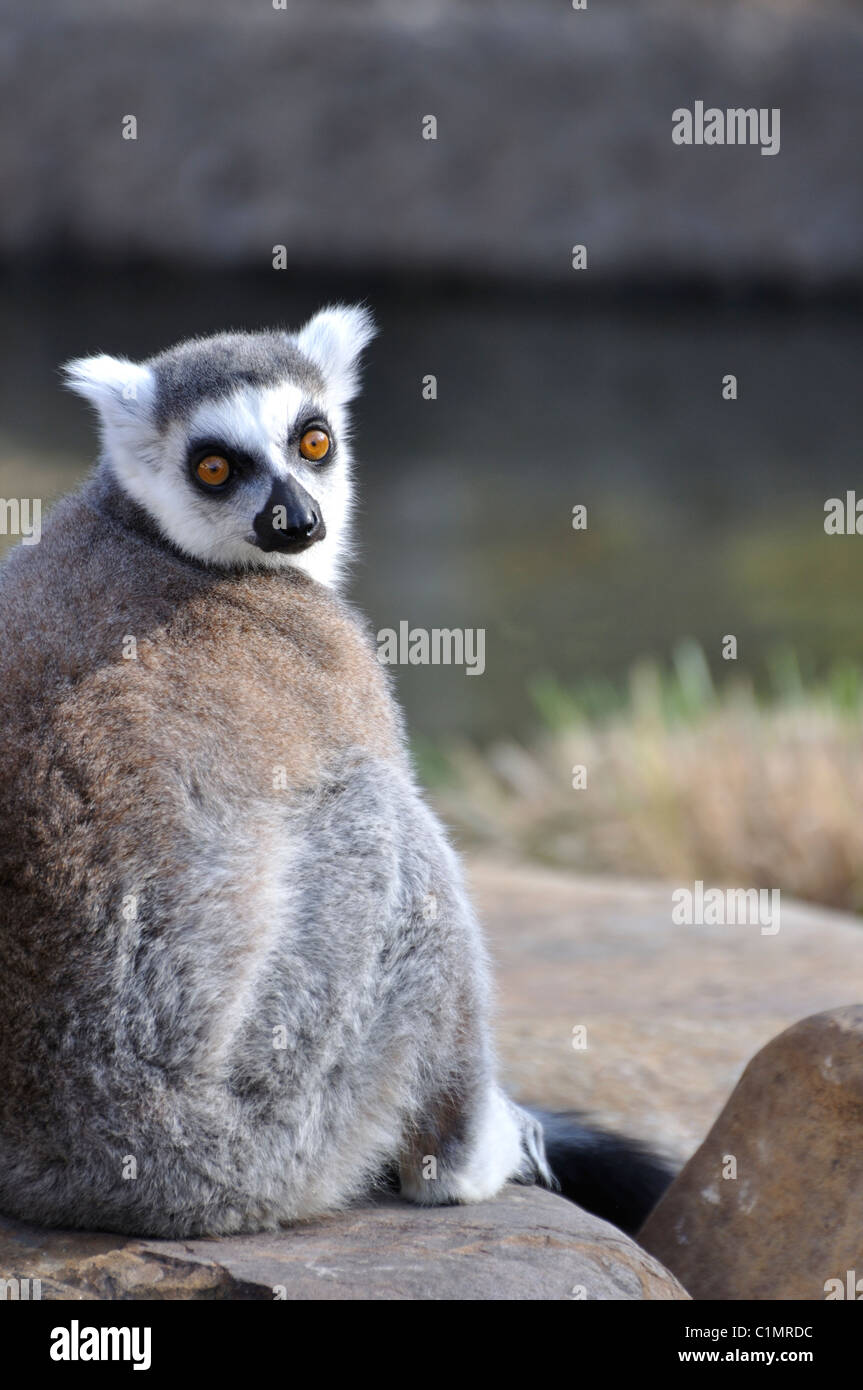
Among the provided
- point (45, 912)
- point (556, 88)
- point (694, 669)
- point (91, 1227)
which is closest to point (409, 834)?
point (45, 912)

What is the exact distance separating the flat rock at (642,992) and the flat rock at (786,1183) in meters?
0.64

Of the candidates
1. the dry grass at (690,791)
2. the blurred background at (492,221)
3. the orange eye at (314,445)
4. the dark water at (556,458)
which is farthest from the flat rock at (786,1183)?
the blurred background at (492,221)

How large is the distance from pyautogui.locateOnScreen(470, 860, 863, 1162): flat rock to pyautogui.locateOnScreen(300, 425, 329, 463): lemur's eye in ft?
4.78

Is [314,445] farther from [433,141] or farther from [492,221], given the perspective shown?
[433,141]

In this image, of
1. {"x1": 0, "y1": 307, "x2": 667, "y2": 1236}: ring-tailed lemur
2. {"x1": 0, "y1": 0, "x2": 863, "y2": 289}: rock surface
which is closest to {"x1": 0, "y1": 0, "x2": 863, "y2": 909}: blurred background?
{"x1": 0, "y1": 0, "x2": 863, "y2": 289}: rock surface

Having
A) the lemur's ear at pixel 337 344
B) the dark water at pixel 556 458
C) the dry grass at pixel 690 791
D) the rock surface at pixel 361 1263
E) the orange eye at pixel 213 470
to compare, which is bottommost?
the rock surface at pixel 361 1263

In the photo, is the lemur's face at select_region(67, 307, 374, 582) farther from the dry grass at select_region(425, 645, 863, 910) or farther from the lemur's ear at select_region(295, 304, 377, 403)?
the dry grass at select_region(425, 645, 863, 910)

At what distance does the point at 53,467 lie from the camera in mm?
12492

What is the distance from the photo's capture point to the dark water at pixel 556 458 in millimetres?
12344

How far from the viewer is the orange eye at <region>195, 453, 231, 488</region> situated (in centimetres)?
305

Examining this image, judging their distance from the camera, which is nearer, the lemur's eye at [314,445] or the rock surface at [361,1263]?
the rock surface at [361,1263]

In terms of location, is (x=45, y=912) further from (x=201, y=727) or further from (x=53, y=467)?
(x=53, y=467)

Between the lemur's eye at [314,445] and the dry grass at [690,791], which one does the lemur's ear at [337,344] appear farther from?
the dry grass at [690,791]

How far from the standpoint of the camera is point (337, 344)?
3549 mm
